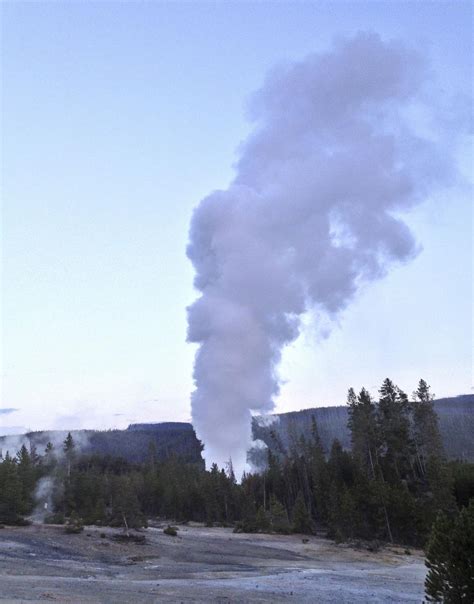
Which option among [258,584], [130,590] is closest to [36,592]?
[130,590]

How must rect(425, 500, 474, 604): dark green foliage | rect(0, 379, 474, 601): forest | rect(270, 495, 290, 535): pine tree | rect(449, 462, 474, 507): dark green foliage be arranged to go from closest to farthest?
rect(425, 500, 474, 604): dark green foliage, rect(0, 379, 474, 601): forest, rect(449, 462, 474, 507): dark green foliage, rect(270, 495, 290, 535): pine tree

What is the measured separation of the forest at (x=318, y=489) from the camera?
64.1 m

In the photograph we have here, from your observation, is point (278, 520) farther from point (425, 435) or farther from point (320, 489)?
point (425, 435)

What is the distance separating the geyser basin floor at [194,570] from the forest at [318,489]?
7.94 m

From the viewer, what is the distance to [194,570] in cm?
3425

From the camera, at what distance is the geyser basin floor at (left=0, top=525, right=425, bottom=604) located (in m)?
23.2

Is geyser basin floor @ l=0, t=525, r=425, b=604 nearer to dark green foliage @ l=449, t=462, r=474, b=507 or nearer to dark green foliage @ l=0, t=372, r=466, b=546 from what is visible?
dark green foliage @ l=0, t=372, r=466, b=546

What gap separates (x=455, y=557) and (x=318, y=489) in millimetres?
70780

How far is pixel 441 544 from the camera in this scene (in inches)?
654

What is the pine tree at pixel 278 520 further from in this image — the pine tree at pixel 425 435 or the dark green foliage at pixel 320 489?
the pine tree at pixel 425 435

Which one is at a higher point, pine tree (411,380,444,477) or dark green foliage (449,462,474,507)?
pine tree (411,380,444,477)

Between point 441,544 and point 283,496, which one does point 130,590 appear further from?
point 283,496

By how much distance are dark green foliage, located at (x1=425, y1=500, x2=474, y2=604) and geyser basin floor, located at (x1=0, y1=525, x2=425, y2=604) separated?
8970mm

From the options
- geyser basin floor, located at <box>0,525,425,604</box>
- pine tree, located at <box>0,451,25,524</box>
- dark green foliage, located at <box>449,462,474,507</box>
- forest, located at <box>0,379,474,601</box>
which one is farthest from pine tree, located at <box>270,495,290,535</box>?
pine tree, located at <box>0,451,25,524</box>
